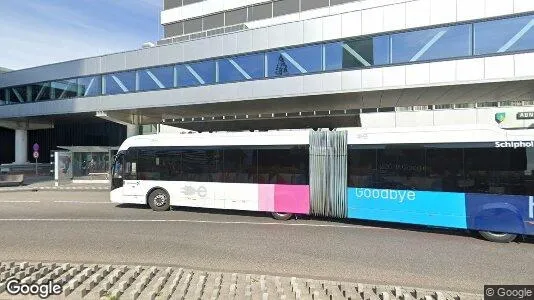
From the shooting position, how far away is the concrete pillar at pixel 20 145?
32369 mm

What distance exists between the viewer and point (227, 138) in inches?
434

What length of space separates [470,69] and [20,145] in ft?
120

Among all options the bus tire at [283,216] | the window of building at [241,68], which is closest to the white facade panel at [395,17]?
the window of building at [241,68]

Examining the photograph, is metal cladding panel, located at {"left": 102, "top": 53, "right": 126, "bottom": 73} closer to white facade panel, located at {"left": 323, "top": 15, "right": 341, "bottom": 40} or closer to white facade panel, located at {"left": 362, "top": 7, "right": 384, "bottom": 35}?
white facade panel, located at {"left": 323, "top": 15, "right": 341, "bottom": 40}

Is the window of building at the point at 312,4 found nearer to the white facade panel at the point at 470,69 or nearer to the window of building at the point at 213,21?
the window of building at the point at 213,21

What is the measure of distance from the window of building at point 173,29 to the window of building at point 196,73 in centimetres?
1230

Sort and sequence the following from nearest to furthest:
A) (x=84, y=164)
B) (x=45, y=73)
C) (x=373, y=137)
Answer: (x=373, y=137)
(x=84, y=164)
(x=45, y=73)

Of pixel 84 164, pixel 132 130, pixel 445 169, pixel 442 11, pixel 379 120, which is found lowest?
pixel 84 164

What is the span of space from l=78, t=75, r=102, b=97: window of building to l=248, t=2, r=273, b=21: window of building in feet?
39.5

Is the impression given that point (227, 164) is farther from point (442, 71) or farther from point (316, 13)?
point (316, 13)

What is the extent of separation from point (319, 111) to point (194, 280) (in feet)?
54.8

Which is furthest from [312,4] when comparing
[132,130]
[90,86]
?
[132,130]

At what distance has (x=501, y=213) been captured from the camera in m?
7.85

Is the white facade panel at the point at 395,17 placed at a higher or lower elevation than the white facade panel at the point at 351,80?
higher
